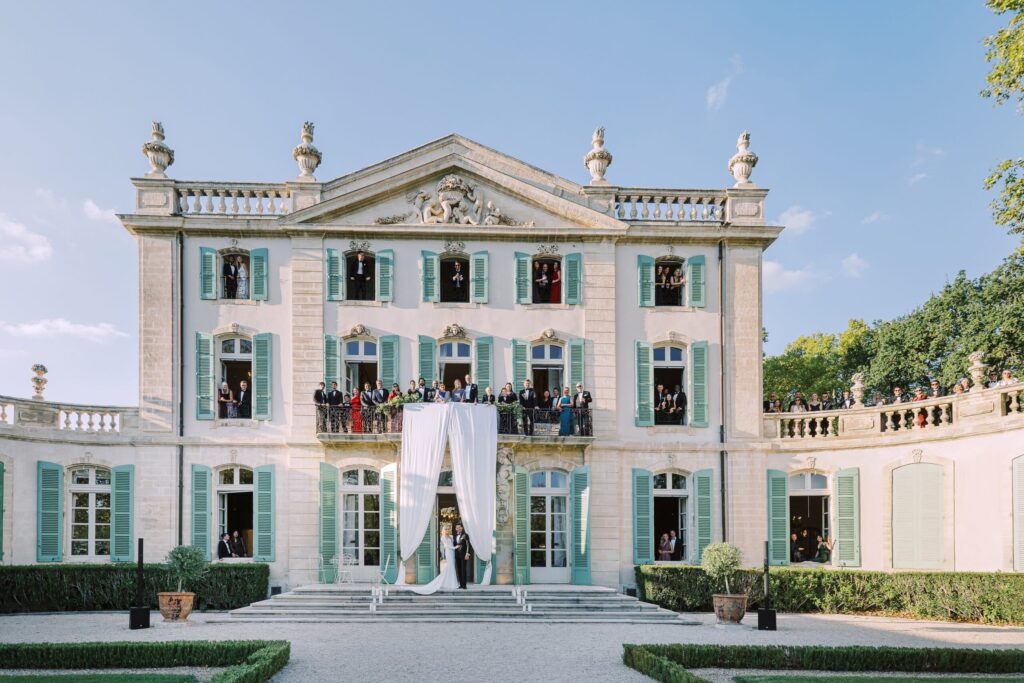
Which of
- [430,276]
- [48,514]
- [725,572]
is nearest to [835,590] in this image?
[725,572]

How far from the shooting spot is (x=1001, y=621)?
17.4m

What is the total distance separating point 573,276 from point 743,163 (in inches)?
214

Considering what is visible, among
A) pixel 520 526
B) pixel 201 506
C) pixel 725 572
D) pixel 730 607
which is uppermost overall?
pixel 201 506

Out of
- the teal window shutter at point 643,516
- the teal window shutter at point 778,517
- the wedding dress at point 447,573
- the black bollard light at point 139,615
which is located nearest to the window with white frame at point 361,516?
the wedding dress at point 447,573

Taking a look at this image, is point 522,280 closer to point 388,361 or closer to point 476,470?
point 388,361

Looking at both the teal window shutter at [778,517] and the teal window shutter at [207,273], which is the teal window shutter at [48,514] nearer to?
the teal window shutter at [207,273]

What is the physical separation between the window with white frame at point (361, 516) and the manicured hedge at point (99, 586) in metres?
2.27

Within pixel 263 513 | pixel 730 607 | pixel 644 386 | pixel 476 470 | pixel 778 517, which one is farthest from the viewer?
pixel 644 386

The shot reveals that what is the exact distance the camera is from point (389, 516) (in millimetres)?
21078

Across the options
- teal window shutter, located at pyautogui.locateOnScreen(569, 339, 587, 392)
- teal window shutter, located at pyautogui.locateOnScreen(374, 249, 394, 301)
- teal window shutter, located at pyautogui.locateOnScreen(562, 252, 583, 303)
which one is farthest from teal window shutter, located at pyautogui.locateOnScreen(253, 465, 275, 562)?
teal window shutter, located at pyautogui.locateOnScreen(562, 252, 583, 303)

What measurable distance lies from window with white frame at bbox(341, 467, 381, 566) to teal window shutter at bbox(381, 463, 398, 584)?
0.19 metres

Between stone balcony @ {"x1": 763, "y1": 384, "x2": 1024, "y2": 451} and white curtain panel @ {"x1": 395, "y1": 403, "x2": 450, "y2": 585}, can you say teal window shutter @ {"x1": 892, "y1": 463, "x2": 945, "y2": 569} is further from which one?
white curtain panel @ {"x1": 395, "y1": 403, "x2": 450, "y2": 585}

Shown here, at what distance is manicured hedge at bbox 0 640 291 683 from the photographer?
479 inches

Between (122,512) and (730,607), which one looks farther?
(122,512)
